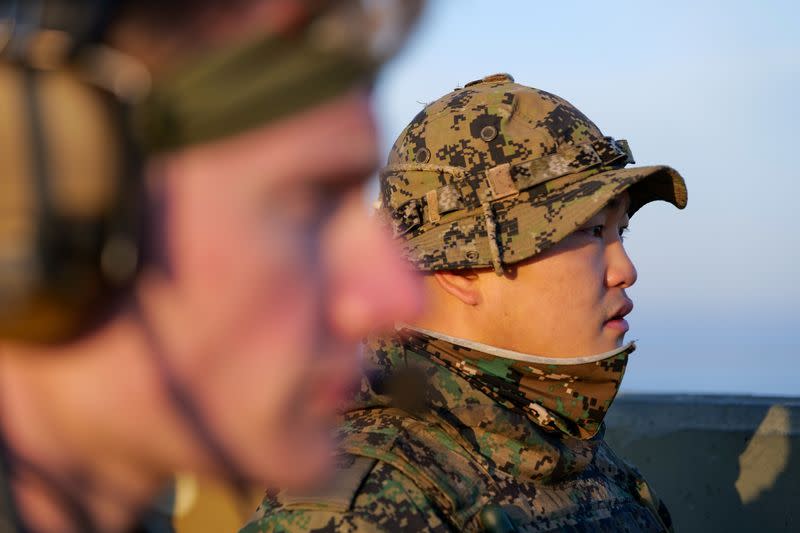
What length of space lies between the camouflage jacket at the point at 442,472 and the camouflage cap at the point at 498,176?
388 mm

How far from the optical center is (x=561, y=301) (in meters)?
2.88

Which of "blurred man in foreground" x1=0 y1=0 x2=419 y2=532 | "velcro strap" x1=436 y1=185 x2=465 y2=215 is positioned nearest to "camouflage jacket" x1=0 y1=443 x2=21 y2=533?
"blurred man in foreground" x1=0 y1=0 x2=419 y2=532

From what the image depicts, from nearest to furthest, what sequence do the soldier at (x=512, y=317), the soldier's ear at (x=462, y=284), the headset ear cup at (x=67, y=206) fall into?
1. the headset ear cup at (x=67, y=206)
2. the soldier at (x=512, y=317)
3. the soldier's ear at (x=462, y=284)

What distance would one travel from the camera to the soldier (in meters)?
2.83

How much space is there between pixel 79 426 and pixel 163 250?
6.6 inches

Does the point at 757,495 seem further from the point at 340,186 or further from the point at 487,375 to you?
the point at 340,186

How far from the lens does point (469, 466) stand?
276cm

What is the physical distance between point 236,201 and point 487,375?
2151mm

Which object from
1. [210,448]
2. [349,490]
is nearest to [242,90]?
[210,448]

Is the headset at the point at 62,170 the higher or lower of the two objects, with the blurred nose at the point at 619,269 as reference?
higher

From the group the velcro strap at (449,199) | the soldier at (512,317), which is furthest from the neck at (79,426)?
the velcro strap at (449,199)

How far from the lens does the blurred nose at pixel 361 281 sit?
903mm

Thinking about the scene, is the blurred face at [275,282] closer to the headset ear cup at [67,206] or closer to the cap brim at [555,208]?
the headset ear cup at [67,206]

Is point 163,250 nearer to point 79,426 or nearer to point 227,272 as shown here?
point 227,272
